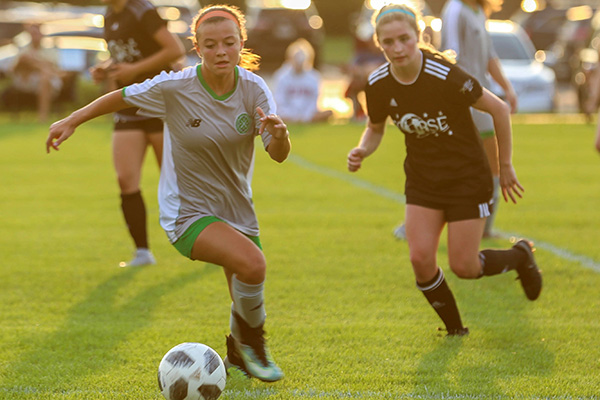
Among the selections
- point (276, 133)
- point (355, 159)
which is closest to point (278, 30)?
point (355, 159)

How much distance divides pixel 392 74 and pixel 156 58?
2.23 metres

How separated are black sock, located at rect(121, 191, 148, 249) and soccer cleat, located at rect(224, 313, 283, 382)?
2.69m

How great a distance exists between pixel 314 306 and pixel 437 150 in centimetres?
141

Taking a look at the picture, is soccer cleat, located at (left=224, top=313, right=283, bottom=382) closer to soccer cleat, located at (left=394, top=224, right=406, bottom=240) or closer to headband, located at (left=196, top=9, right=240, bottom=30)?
headband, located at (left=196, top=9, right=240, bottom=30)

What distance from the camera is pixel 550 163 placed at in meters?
13.1

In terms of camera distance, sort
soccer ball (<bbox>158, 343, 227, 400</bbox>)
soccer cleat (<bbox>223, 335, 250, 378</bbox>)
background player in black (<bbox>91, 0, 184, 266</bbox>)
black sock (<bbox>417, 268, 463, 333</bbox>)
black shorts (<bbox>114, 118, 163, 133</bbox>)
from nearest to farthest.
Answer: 1. soccer ball (<bbox>158, 343, 227, 400</bbox>)
2. soccer cleat (<bbox>223, 335, 250, 378</bbox>)
3. black sock (<bbox>417, 268, 463, 333</bbox>)
4. background player in black (<bbox>91, 0, 184, 266</bbox>)
5. black shorts (<bbox>114, 118, 163, 133</bbox>)

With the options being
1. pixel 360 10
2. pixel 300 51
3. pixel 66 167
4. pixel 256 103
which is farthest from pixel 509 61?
pixel 360 10

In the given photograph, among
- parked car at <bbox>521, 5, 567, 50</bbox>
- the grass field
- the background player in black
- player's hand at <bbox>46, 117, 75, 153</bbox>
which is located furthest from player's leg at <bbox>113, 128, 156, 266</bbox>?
parked car at <bbox>521, 5, 567, 50</bbox>

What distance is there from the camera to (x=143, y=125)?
6.86 m

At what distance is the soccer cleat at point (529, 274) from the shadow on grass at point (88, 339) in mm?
2240

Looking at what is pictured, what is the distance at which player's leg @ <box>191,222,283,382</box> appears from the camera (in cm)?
429

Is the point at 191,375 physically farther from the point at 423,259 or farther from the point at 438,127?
the point at 438,127

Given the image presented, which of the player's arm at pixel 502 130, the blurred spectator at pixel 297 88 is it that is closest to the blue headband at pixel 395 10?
the player's arm at pixel 502 130

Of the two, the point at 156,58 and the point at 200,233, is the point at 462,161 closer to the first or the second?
the point at 200,233
